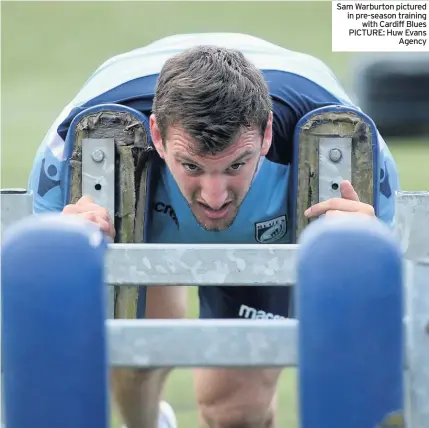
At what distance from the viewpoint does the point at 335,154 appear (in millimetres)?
2514

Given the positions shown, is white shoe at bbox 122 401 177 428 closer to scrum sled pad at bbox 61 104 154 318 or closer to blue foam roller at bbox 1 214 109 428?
scrum sled pad at bbox 61 104 154 318

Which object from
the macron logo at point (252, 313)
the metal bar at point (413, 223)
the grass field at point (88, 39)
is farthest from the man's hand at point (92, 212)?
the grass field at point (88, 39)

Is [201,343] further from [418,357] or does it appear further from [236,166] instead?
[236,166]

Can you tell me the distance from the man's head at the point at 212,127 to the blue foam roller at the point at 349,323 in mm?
1030

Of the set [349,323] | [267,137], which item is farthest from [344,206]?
[349,323]

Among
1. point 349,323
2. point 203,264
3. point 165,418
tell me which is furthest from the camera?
point 165,418

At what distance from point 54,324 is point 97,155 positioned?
1.19 m

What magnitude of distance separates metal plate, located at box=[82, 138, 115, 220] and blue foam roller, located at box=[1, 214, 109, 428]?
1107 mm

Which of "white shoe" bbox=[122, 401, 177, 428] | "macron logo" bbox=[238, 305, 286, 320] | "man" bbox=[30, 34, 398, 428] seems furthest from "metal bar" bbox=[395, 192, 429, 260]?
"white shoe" bbox=[122, 401, 177, 428]

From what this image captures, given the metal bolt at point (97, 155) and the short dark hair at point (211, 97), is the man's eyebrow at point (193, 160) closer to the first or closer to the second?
the short dark hair at point (211, 97)

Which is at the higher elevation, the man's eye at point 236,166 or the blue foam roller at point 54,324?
the man's eye at point 236,166

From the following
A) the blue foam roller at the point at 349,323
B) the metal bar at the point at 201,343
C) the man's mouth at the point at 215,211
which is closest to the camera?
the blue foam roller at the point at 349,323

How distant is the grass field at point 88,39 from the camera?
894 centimetres

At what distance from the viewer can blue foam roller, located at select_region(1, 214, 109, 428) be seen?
135cm
